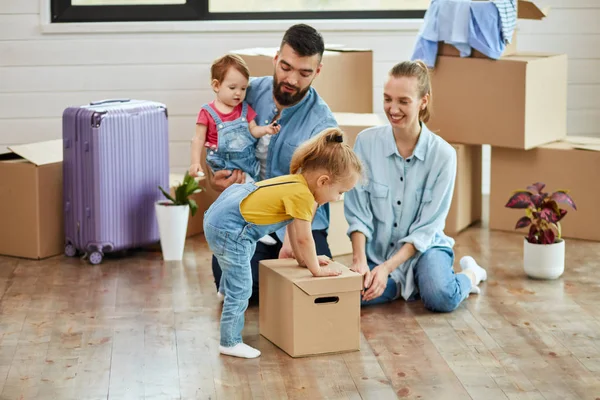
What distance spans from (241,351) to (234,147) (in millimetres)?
869

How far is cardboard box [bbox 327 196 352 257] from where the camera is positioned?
4.12 m

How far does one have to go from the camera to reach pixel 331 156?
110 inches

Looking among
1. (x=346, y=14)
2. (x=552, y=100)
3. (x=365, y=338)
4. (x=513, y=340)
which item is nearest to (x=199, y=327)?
(x=365, y=338)

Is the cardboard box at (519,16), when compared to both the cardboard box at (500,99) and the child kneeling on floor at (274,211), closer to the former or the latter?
the cardboard box at (500,99)

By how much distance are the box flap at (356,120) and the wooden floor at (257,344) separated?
0.85m

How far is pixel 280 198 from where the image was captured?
9.27ft

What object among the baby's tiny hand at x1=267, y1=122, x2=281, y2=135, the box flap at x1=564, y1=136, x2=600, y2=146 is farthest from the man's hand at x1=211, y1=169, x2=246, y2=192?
the box flap at x1=564, y1=136, x2=600, y2=146

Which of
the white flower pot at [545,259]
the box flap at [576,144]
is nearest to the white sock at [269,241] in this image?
the white flower pot at [545,259]

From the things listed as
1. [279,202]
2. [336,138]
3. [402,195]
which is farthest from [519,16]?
[279,202]

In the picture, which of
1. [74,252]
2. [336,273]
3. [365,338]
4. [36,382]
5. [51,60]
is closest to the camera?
[36,382]

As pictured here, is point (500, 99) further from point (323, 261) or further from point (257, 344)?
point (257, 344)

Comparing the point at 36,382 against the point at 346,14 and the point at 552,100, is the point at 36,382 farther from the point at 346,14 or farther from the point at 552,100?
the point at 346,14

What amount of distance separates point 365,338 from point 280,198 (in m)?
0.59

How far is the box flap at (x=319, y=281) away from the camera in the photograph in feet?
9.36
